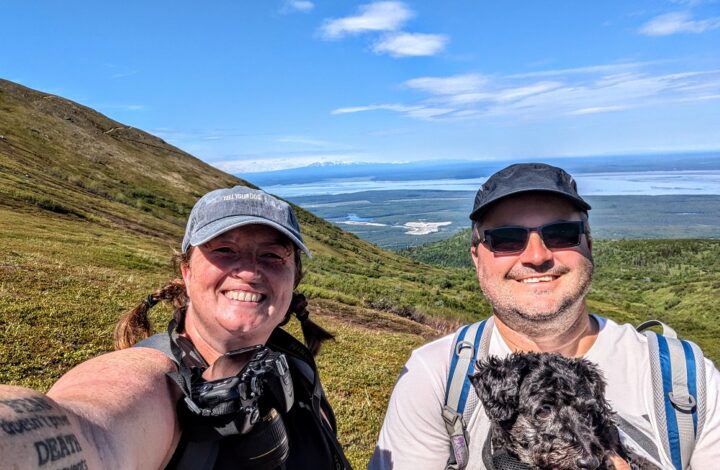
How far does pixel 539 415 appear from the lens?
3432mm

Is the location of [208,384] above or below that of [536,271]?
below

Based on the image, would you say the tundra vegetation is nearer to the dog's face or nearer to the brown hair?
the dog's face

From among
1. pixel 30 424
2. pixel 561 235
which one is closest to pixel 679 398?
pixel 561 235

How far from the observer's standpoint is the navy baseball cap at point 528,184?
3.51 meters

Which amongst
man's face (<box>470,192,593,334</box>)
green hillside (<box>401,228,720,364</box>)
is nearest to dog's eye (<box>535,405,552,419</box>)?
man's face (<box>470,192,593,334</box>)

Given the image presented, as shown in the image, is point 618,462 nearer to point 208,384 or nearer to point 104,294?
point 208,384

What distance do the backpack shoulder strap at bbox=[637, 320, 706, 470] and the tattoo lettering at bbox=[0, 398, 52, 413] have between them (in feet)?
10.9

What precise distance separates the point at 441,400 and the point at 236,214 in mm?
1925

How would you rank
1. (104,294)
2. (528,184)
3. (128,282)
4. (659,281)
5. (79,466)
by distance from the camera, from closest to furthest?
(79,466) → (528,184) → (104,294) → (128,282) → (659,281)

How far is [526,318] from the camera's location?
141 inches

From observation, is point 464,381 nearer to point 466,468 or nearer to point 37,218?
point 466,468

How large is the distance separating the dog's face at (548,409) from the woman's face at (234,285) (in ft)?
5.20

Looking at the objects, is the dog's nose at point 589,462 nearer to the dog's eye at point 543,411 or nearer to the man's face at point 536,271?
the dog's eye at point 543,411

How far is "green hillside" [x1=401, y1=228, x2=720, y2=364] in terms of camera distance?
34.7 m
